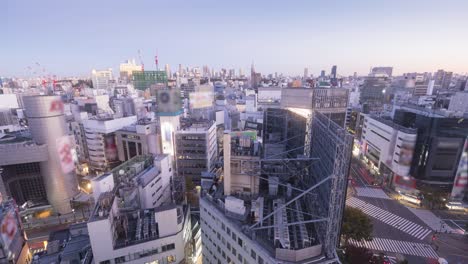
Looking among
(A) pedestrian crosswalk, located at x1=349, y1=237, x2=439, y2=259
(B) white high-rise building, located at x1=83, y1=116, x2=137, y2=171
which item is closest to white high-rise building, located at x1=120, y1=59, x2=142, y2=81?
(B) white high-rise building, located at x1=83, y1=116, x2=137, y2=171

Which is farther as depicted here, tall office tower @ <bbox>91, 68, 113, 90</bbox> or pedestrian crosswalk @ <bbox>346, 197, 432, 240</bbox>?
tall office tower @ <bbox>91, 68, 113, 90</bbox>

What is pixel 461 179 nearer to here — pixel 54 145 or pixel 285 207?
pixel 285 207

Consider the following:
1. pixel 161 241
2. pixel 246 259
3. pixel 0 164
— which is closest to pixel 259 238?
pixel 246 259

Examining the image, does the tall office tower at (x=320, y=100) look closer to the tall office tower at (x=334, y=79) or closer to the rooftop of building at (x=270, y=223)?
the rooftop of building at (x=270, y=223)

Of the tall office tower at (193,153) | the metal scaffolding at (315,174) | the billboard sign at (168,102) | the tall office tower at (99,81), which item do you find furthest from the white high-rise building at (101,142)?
the tall office tower at (99,81)

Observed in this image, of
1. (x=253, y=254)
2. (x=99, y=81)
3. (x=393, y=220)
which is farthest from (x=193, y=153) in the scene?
(x=99, y=81)

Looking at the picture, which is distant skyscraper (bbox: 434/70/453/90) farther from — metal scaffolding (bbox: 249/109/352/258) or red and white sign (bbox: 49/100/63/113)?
red and white sign (bbox: 49/100/63/113)

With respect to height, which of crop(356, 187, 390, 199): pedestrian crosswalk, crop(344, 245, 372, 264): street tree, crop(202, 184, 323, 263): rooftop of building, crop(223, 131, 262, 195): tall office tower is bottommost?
crop(356, 187, 390, 199): pedestrian crosswalk

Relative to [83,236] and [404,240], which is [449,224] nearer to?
[404,240]
